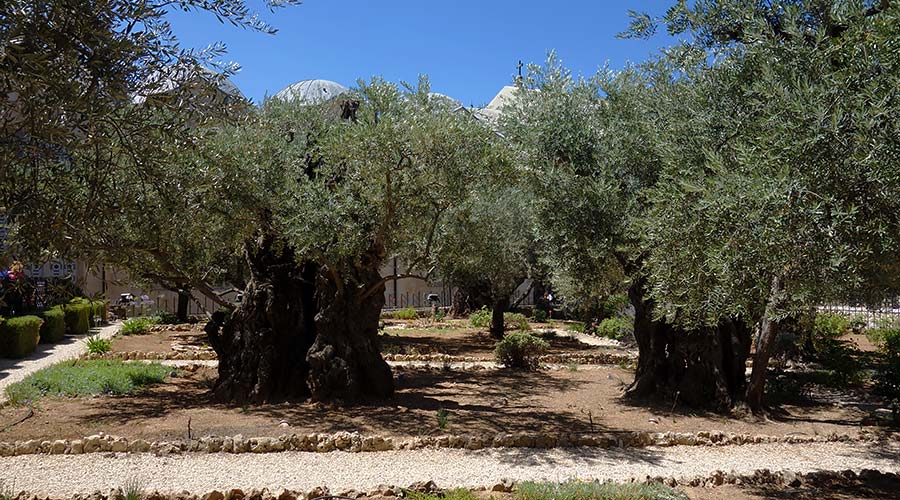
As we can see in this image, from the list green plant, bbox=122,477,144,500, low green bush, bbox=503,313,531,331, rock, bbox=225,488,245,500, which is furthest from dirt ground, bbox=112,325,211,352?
rock, bbox=225,488,245,500

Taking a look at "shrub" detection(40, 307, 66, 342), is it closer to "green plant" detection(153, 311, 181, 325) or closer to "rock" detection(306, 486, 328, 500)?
"green plant" detection(153, 311, 181, 325)

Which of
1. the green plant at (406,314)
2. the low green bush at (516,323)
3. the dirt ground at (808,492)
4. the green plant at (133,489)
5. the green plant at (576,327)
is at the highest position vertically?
the green plant at (406,314)

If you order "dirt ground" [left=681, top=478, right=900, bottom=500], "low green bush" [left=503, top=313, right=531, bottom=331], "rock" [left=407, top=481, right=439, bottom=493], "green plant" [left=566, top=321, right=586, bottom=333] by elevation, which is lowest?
"dirt ground" [left=681, top=478, right=900, bottom=500]

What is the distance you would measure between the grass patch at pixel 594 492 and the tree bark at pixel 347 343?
471 cm

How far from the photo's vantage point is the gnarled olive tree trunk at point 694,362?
10055 mm

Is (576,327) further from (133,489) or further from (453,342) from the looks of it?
(133,489)

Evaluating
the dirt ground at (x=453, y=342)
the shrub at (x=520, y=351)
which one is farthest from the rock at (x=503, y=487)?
the dirt ground at (x=453, y=342)

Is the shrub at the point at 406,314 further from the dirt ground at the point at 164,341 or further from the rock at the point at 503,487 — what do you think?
the rock at the point at 503,487

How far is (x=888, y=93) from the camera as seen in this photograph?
149 inches

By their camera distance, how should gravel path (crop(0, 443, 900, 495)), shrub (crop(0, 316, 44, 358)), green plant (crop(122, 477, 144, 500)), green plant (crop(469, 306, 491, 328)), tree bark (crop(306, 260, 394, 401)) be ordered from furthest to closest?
green plant (crop(469, 306, 491, 328)) < shrub (crop(0, 316, 44, 358)) < tree bark (crop(306, 260, 394, 401)) < gravel path (crop(0, 443, 900, 495)) < green plant (crop(122, 477, 144, 500))

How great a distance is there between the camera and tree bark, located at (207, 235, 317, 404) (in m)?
10.2

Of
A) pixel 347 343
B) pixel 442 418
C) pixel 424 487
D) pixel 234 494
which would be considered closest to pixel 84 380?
pixel 347 343

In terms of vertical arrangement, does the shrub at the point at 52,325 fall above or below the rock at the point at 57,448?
above

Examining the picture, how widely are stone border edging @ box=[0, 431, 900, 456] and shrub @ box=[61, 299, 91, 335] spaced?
13.1m
